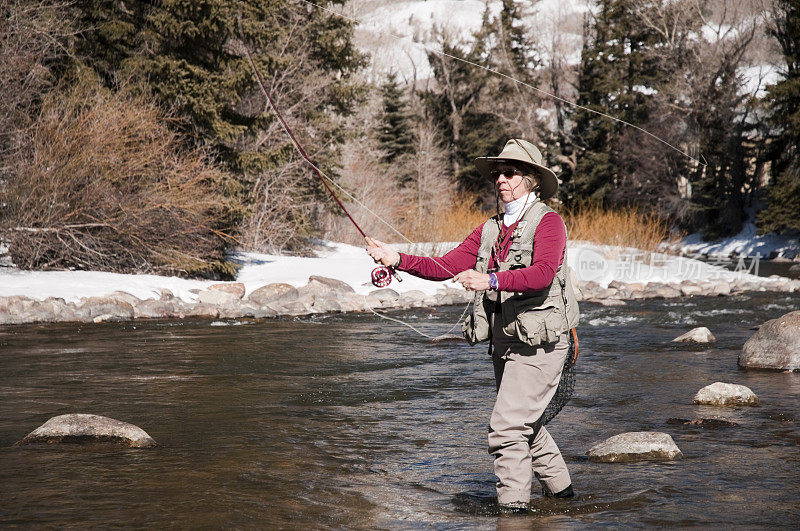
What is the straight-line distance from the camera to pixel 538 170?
4.09 meters

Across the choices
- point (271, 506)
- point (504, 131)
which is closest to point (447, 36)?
point (504, 131)

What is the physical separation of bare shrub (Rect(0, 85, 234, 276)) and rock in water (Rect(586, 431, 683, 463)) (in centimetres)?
1166

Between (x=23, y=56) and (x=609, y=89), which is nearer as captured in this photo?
(x=23, y=56)

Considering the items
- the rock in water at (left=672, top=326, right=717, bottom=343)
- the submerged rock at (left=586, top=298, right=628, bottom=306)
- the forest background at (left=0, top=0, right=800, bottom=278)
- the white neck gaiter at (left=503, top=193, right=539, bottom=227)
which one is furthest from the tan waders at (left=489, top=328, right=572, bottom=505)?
the submerged rock at (left=586, top=298, right=628, bottom=306)

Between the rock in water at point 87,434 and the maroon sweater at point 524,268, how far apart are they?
2.34 metres

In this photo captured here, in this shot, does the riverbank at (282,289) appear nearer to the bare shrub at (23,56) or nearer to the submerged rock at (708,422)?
the bare shrub at (23,56)

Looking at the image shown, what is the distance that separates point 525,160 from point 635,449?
2163 mm

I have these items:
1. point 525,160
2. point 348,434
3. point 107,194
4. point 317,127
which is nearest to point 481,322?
point 525,160

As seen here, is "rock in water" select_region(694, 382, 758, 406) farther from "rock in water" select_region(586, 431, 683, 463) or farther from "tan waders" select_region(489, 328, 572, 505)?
"tan waders" select_region(489, 328, 572, 505)

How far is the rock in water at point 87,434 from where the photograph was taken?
548 centimetres

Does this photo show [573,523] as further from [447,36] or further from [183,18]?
[447,36]

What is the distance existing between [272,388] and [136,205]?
8919 millimetres

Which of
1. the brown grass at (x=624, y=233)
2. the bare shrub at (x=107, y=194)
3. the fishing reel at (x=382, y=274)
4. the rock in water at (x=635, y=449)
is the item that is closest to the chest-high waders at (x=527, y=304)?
the fishing reel at (x=382, y=274)

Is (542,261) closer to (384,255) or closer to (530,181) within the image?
(530,181)
